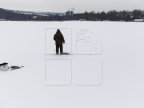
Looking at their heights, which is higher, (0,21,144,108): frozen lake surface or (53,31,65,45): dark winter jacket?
(53,31,65,45): dark winter jacket

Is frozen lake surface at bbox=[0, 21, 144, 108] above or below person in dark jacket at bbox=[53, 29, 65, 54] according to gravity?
below

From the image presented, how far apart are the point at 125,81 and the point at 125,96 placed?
82 cm

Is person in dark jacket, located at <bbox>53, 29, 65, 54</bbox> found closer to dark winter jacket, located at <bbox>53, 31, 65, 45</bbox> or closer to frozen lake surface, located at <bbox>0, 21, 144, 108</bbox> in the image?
dark winter jacket, located at <bbox>53, 31, 65, 45</bbox>

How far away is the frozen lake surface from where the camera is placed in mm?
5836

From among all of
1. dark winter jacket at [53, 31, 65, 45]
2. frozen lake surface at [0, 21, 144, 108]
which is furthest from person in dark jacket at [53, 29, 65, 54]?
frozen lake surface at [0, 21, 144, 108]

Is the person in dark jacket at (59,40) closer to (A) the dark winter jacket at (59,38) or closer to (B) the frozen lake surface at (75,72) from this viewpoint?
(A) the dark winter jacket at (59,38)

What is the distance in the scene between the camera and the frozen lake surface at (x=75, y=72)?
19.1 feet

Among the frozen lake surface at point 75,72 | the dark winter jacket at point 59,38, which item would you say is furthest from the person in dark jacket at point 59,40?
the frozen lake surface at point 75,72

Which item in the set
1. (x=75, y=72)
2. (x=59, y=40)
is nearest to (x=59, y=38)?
(x=59, y=40)

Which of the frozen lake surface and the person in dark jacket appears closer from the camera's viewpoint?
the frozen lake surface

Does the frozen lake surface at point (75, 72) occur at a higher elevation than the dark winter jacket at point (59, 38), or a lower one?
lower

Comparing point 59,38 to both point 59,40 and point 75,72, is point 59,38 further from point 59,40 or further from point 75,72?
point 75,72

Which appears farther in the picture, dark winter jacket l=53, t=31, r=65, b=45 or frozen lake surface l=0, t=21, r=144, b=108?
dark winter jacket l=53, t=31, r=65, b=45

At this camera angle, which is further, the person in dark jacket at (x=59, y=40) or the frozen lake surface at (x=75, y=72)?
the person in dark jacket at (x=59, y=40)
